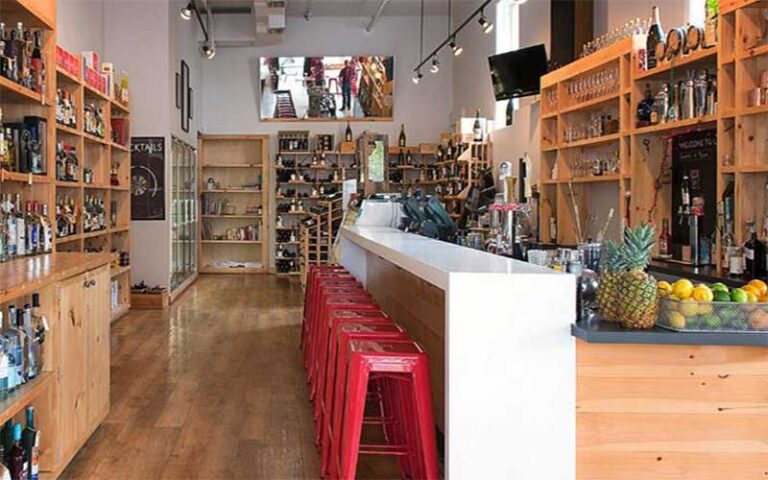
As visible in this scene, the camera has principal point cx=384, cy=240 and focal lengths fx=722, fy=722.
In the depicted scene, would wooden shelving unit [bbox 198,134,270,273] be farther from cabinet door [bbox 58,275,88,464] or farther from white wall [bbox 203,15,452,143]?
cabinet door [bbox 58,275,88,464]

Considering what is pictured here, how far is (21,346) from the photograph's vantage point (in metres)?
2.81

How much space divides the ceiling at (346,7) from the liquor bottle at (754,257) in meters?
8.17

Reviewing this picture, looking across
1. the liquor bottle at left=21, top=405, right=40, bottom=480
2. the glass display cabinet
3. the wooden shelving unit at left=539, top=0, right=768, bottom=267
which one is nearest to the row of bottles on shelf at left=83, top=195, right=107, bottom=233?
the glass display cabinet

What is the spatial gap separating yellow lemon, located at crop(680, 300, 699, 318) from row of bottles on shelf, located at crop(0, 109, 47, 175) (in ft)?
12.9

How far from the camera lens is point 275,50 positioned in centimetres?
1277

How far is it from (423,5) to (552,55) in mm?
5613

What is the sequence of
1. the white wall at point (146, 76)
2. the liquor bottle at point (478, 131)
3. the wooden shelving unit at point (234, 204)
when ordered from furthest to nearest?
1. the wooden shelving unit at point (234, 204)
2. the liquor bottle at point (478, 131)
3. the white wall at point (146, 76)

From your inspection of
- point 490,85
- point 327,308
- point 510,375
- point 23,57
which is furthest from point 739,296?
point 490,85

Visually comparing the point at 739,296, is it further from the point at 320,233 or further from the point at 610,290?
the point at 320,233

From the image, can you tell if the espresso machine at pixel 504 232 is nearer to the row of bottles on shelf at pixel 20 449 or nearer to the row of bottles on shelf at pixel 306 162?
the row of bottles on shelf at pixel 20 449

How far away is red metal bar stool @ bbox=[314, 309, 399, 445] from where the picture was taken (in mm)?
3152

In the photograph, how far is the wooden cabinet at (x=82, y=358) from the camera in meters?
3.13

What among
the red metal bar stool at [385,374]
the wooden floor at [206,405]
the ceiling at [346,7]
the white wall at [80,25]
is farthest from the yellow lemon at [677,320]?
the ceiling at [346,7]

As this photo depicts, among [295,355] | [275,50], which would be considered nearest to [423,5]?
[275,50]
